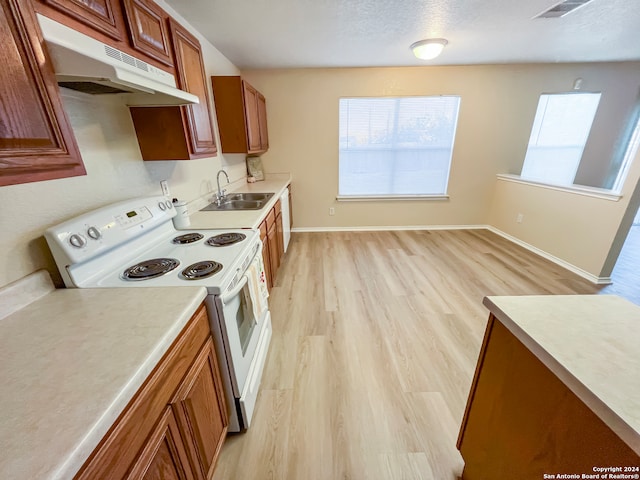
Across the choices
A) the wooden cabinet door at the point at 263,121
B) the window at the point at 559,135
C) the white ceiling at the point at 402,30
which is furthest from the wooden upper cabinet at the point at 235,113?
the window at the point at 559,135

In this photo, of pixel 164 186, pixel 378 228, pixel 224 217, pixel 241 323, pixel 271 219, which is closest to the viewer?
pixel 241 323

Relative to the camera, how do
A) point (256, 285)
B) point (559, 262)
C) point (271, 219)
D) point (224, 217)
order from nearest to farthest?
1. point (256, 285)
2. point (224, 217)
3. point (271, 219)
4. point (559, 262)

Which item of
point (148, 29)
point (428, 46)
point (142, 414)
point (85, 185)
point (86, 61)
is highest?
point (428, 46)

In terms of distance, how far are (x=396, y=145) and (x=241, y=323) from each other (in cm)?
358

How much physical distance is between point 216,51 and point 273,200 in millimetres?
1795

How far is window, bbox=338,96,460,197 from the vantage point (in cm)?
379

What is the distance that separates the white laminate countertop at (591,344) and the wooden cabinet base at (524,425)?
0.20ft

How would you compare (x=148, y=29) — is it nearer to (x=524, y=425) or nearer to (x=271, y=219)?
(x=271, y=219)

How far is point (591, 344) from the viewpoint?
26.3 inches

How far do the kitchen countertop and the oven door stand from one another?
18 cm

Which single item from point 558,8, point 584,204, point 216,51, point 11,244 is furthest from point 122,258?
point 584,204

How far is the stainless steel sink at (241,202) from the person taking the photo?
94.3 inches

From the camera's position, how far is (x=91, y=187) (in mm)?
1271

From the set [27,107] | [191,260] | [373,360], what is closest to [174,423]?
[191,260]
